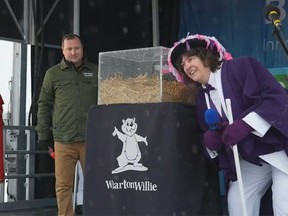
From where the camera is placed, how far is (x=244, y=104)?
2.86 m

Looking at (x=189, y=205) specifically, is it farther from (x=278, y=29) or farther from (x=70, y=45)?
(x=70, y=45)

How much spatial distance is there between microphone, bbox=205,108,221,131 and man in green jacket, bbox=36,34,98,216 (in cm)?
201

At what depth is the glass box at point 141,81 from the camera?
307 cm

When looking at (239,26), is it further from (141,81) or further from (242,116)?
(242,116)

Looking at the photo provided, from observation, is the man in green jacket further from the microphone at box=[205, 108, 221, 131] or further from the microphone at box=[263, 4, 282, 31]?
the microphone at box=[263, 4, 282, 31]

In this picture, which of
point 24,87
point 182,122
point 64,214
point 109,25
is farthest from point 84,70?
point 109,25

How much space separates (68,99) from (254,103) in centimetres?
223

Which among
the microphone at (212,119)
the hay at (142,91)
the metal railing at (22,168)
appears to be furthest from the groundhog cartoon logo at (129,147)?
the metal railing at (22,168)

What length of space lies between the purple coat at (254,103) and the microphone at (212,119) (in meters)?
0.12

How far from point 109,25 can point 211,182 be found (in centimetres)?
529

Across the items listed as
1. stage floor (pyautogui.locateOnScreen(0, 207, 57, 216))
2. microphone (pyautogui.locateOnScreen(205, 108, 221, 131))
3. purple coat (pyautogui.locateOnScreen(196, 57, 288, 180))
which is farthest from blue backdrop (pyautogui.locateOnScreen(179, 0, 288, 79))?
microphone (pyautogui.locateOnScreen(205, 108, 221, 131))

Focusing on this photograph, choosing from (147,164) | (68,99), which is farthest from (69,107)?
(147,164)

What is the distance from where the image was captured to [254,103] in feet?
9.19

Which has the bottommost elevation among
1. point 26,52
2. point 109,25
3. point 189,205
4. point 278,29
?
point 189,205
